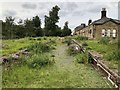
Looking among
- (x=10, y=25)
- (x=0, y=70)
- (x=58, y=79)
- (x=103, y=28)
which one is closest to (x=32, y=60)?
(x=0, y=70)

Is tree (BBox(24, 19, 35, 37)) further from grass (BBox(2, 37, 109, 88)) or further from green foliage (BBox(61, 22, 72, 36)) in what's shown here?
grass (BBox(2, 37, 109, 88))

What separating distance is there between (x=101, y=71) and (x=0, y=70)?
3.02 m

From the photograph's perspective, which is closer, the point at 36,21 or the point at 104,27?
the point at 104,27

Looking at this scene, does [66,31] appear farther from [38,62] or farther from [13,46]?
[38,62]

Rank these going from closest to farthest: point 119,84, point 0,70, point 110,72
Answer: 1. point 119,84
2. point 110,72
3. point 0,70

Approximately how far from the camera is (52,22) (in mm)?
49125

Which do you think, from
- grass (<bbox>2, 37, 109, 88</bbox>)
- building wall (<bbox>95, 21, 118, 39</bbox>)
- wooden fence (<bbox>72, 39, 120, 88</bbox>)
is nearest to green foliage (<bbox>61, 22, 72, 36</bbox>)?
building wall (<bbox>95, 21, 118, 39</bbox>)

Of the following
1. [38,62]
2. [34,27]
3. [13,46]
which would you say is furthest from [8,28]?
[38,62]

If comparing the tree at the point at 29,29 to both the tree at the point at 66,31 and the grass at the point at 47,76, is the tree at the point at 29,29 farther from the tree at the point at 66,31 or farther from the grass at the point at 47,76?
the grass at the point at 47,76

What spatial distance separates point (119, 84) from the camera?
5.40 meters

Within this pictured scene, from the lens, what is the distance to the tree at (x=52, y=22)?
A: 159 feet

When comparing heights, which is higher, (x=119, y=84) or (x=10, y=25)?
(x=10, y=25)

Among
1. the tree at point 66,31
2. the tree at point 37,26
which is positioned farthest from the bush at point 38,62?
the tree at point 66,31

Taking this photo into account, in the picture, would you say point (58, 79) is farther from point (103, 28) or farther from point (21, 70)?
point (103, 28)
